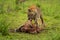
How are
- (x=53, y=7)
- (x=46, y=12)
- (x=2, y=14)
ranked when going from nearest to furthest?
(x=2, y=14) < (x=46, y=12) < (x=53, y=7)

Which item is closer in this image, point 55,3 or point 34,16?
point 34,16

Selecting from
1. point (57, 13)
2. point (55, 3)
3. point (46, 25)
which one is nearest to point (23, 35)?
point (46, 25)

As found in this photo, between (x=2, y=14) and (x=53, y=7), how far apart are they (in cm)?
258

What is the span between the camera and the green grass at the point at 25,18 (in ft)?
28.9

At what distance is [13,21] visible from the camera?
10.6m

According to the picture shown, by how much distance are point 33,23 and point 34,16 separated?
0.98ft

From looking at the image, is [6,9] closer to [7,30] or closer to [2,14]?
[2,14]

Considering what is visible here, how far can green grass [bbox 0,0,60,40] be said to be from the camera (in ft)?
28.9

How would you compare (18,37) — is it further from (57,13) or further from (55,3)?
(55,3)

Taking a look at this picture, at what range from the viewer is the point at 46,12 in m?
12.0

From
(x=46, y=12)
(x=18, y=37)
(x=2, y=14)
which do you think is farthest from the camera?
(x=46, y=12)

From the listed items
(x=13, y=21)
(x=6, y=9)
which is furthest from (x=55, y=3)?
(x=13, y=21)

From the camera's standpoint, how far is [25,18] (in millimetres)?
11016

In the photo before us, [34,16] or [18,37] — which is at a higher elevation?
[34,16]
